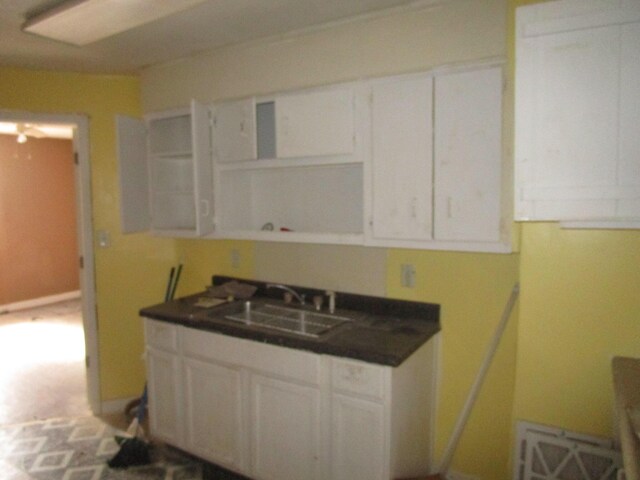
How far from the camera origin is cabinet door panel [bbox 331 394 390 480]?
6.45 ft

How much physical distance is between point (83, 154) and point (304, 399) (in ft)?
7.68

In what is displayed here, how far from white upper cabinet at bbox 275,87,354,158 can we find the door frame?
1586 millimetres

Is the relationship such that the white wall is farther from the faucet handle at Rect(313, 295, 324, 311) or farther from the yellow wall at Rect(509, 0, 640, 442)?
the faucet handle at Rect(313, 295, 324, 311)

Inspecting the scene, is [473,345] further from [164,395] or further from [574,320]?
[164,395]

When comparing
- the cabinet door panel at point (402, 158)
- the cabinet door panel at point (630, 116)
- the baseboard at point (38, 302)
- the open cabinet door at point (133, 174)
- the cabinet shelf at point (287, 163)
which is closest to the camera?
the cabinet door panel at point (630, 116)

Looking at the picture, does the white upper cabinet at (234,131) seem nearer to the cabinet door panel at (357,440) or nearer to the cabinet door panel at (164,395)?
the cabinet door panel at (164,395)

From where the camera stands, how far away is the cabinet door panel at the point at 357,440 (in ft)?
6.45

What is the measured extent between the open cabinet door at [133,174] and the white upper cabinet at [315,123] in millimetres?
1091

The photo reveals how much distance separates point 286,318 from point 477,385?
3.59 ft

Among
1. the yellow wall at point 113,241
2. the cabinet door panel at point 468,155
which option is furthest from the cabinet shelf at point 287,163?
the yellow wall at point 113,241

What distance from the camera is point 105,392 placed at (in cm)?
340

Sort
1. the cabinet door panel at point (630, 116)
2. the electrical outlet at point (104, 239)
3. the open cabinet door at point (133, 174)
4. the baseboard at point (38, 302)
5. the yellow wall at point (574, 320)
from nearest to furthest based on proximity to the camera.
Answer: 1. the cabinet door panel at point (630, 116)
2. the yellow wall at point (574, 320)
3. the open cabinet door at point (133, 174)
4. the electrical outlet at point (104, 239)
5. the baseboard at point (38, 302)

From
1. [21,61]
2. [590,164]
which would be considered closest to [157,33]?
[21,61]

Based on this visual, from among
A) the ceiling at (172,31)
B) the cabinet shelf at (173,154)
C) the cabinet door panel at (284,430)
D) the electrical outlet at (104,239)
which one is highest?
the ceiling at (172,31)
